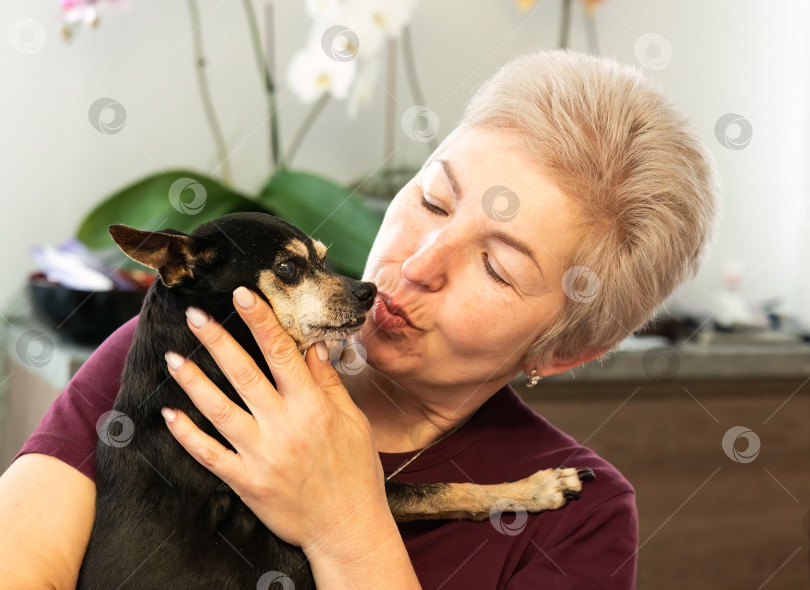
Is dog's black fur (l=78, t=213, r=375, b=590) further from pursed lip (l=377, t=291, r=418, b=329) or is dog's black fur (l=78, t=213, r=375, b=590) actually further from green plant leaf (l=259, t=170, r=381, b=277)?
green plant leaf (l=259, t=170, r=381, b=277)

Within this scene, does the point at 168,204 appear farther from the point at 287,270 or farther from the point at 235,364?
the point at 235,364

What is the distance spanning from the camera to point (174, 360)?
3.09 ft

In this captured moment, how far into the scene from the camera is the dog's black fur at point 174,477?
0.94 m

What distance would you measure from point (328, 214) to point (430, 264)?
1020mm

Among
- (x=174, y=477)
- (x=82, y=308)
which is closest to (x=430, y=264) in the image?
(x=174, y=477)

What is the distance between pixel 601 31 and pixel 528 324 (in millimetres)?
2134

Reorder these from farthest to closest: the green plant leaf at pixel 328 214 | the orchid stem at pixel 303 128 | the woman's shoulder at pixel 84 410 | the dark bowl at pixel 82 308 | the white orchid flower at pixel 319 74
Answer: the orchid stem at pixel 303 128 → the white orchid flower at pixel 319 74 → the green plant leaf at pixel 328 214 → the dark bowl at pixel 82 308 → the woman's shoulder at pixel 84 410

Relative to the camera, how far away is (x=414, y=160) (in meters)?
2.80

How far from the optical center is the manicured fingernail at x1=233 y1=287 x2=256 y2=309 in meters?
0.90

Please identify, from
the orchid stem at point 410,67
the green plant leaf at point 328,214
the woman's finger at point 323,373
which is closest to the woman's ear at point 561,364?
the woman's finger at point 323,373

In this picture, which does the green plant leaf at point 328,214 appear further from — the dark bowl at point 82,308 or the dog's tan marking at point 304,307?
the dog's tan marking at point 304,307

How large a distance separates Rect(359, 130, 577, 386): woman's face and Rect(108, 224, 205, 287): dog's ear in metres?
0.27

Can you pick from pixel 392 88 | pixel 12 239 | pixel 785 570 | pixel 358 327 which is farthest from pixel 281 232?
pixel 785 570

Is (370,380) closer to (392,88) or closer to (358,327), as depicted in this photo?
(358,327)
